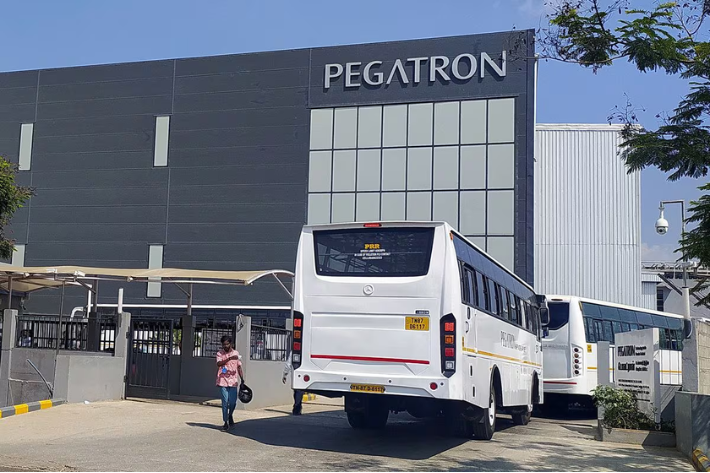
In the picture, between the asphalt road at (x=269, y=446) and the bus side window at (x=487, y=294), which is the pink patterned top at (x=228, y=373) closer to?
the asphalt road at (x=269, y=446)

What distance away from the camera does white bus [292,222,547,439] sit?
12023 mm

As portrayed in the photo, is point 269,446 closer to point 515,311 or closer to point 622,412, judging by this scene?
point 515,311

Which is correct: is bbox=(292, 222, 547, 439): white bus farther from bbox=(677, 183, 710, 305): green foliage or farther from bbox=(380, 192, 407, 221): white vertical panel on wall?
bbox=(380, 192, 407, 221): white vertical panel on wall

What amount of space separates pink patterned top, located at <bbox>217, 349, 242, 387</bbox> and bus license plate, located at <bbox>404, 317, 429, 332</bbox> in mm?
3928

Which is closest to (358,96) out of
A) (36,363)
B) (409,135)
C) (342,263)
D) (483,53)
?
(409,135)

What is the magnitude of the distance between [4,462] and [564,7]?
9150 mm

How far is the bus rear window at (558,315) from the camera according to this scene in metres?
22.8

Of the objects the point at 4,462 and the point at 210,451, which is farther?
the point at 210,451

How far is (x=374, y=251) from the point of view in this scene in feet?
41.7

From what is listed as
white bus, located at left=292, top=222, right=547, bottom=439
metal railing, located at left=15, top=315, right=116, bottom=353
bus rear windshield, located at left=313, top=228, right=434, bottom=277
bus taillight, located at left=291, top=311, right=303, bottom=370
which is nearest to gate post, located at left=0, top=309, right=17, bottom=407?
metal railing, located at left=15, top=315, right=116, bottom=353

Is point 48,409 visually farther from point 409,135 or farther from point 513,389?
point 409,135

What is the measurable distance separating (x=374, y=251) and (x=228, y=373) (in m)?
3.81

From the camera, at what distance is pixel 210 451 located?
1180cm

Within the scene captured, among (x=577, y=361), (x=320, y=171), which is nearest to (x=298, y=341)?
(x=577, y=361)
